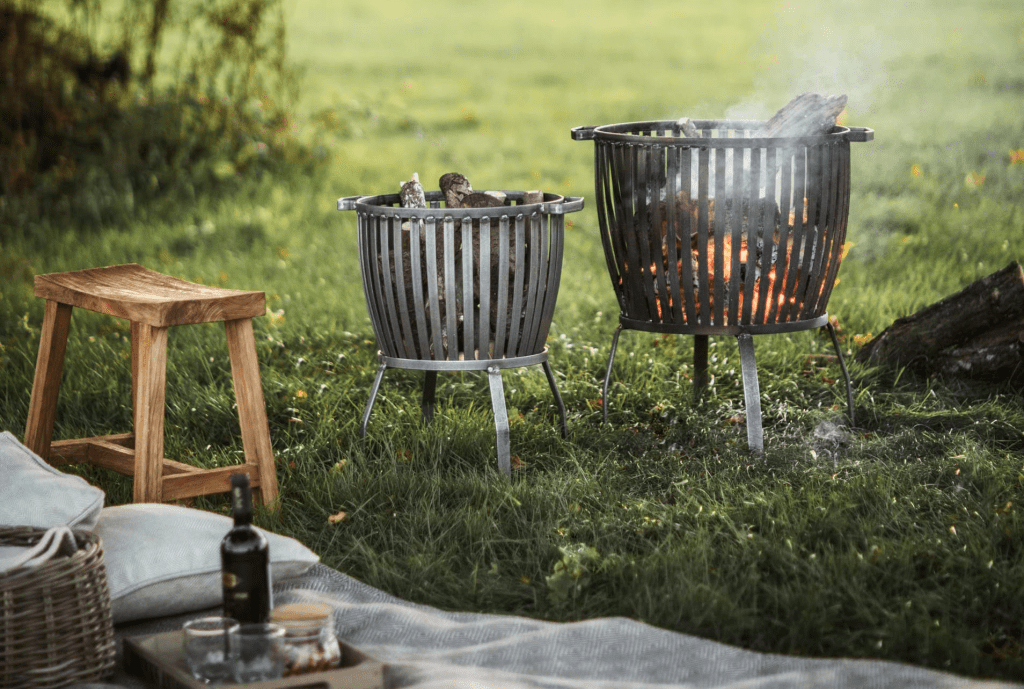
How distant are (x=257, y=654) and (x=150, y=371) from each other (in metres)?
1.21

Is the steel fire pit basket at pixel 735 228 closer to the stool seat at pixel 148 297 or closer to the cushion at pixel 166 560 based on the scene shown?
the stool seat at pixel 148 297

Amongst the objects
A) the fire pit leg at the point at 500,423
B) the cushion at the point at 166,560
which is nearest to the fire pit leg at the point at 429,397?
the fire pit leg at the point at 500,423

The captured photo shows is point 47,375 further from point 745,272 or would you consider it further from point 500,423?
point 745,272

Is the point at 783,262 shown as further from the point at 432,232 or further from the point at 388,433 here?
the point at 388,433

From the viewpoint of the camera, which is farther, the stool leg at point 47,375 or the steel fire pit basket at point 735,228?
the steel fire pit basket at point 735,228

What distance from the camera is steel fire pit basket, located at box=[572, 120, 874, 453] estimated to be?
13.2 ft

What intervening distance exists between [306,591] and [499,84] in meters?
9.87

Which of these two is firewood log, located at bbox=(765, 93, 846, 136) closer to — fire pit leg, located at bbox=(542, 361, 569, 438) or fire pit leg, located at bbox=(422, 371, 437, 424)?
fire pit leg, located at bbox=(542, 361, 569, 438)

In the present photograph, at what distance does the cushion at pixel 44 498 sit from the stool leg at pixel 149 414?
259 millimetres

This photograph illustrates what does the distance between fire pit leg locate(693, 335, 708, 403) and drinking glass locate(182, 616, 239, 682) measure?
2.62 meters

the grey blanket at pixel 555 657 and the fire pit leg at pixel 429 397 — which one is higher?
the fire pit leg at pixel 429 397

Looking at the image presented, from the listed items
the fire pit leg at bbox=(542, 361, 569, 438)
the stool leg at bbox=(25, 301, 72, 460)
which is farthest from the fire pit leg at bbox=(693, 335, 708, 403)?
the stool leg at bbox=(25, 301, 72, 460)

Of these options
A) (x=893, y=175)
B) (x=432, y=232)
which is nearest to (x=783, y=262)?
(x=432, y=232)

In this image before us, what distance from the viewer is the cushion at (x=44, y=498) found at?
9.67 feet
